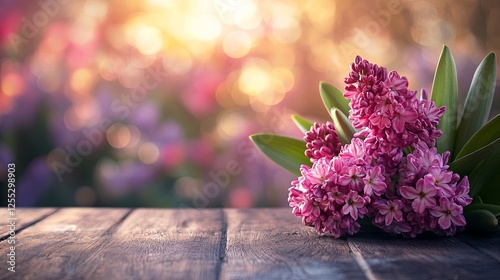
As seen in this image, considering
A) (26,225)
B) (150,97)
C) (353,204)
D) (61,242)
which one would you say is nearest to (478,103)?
(353,204)

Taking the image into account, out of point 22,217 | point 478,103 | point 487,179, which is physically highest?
point 478,103

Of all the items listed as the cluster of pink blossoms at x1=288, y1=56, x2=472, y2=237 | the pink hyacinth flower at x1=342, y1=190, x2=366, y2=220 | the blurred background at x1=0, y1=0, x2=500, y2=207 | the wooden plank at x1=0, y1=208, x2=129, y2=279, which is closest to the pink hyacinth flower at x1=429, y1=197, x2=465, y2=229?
the cluster of pink blossoms at x1=288, y1=56, x2=472, y2=237

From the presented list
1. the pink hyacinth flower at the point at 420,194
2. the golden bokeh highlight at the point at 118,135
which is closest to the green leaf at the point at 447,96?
the pink hyacinth flower at the point at 420,194

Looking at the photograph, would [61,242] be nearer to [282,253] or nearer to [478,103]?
[282,253]

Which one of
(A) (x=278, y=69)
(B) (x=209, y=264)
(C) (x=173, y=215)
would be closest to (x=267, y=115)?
(A) (x=278, y=69)

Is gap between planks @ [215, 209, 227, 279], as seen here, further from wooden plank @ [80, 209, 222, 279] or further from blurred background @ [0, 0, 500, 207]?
blurred background @ [0, 0, 500, 207]

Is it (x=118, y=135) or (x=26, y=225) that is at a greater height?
(x=118, y=135)
